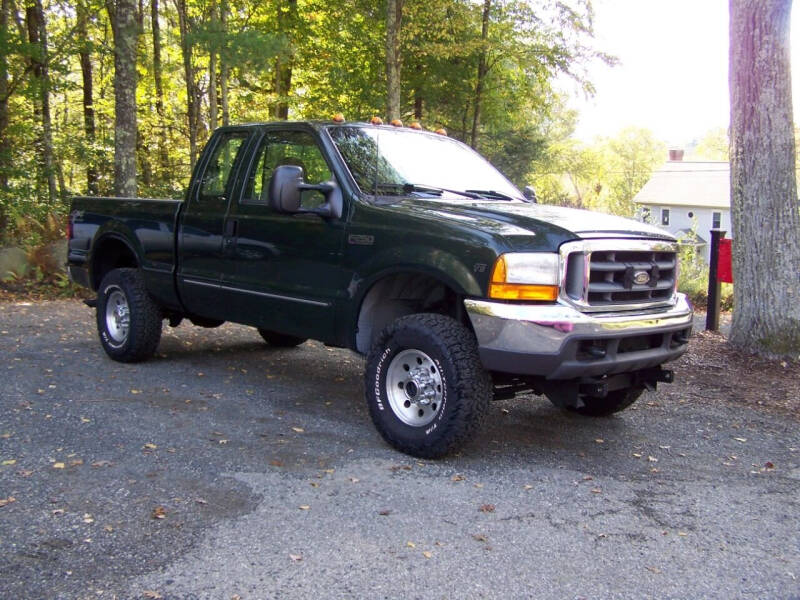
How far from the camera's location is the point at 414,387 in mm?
4754

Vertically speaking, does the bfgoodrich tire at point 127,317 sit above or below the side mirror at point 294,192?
below

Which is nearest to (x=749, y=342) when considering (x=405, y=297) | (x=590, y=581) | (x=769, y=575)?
(x=405, y=297)

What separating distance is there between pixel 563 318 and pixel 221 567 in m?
2.19

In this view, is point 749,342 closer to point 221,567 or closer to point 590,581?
point 590,581

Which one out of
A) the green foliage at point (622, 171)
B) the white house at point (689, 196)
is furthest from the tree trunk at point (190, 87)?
the green foliage at point (622, 171)

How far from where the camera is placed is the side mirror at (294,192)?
16.6 ft

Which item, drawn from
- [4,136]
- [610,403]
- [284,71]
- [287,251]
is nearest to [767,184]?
[610,403]

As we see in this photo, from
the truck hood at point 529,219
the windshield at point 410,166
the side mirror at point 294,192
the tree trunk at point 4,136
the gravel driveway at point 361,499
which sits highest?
the tree trunk at point 4,136

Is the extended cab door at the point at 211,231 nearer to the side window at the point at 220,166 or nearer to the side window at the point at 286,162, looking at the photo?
the side window at the point at 220,166

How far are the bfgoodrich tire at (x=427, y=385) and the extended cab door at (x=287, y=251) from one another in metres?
0.66

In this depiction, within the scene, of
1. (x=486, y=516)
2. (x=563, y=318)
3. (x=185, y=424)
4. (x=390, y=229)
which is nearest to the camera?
(x=486, y=516)

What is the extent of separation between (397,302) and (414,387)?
0.78 metres

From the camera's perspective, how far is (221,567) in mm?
3205

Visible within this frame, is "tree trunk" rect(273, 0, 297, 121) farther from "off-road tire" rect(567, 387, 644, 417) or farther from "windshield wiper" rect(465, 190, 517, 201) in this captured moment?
"off-road tire" rect(567, 387, 644, 417)
